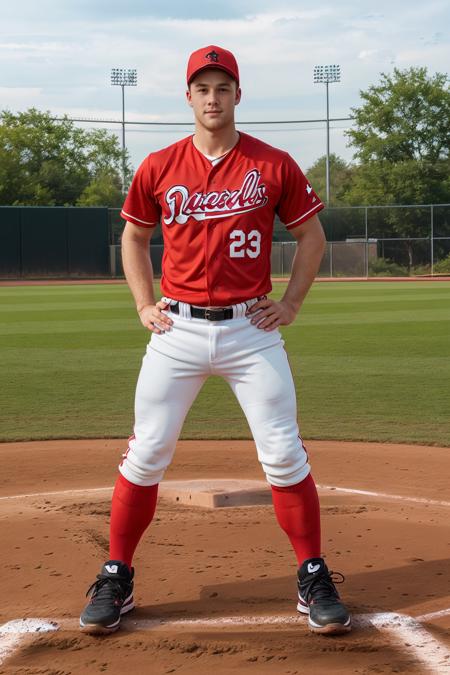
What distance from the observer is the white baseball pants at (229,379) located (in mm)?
3449

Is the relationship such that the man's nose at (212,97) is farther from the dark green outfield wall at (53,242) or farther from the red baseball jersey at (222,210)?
the dark green outfield wall at (53,242)

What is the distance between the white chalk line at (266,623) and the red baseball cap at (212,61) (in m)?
1.98

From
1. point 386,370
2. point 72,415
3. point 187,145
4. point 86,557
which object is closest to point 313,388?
point 386,370

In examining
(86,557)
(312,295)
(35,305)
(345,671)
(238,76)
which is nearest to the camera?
(345,671)

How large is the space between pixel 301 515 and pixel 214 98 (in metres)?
1.57

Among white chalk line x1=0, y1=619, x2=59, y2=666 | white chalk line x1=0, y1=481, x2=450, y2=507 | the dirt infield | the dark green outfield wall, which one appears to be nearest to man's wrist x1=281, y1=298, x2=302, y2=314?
the dirt infield

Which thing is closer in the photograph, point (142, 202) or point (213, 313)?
point (213, 313)

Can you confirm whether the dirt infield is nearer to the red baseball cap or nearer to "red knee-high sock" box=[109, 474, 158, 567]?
"red knee-high sock" box=[109, 474, 158, 567]

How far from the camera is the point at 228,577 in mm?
3912

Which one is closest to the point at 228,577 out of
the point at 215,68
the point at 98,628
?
the point at 98,628

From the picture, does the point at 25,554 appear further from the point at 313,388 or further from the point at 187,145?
the point at 313,388

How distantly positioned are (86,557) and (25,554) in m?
0.29

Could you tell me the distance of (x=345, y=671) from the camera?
9.86ft

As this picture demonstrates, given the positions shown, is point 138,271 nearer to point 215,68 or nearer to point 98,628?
point 215,68
